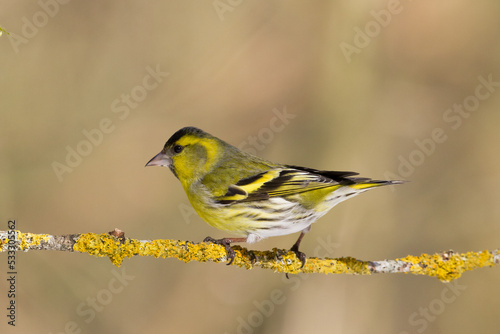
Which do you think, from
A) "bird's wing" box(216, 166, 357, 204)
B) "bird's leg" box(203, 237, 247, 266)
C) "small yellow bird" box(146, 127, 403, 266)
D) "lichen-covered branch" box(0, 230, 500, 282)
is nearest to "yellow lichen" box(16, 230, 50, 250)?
"lichen-covered branch" box(0, 230, 500, 282)

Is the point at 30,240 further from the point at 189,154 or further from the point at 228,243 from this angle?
the point at 189,154

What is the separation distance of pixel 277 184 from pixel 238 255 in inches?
33.6

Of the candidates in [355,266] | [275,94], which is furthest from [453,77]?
[355,266]

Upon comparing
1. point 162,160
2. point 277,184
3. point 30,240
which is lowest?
point 277,184

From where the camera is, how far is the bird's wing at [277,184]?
3.76 metres

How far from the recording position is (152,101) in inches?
229

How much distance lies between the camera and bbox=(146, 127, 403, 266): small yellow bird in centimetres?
371

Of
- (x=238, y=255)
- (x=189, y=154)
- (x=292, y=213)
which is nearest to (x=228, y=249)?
(x=238, y=255)

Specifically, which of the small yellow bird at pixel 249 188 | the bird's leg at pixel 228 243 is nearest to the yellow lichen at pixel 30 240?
Result: the bird's leg at pixel 228 243

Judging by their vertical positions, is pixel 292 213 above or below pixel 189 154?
below

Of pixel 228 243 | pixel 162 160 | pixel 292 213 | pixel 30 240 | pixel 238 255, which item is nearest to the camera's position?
pixel 30 240

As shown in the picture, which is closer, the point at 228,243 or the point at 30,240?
the point at 30,240

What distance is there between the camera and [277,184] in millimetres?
3914

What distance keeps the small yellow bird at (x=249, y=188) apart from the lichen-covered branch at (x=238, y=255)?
1.17ft
